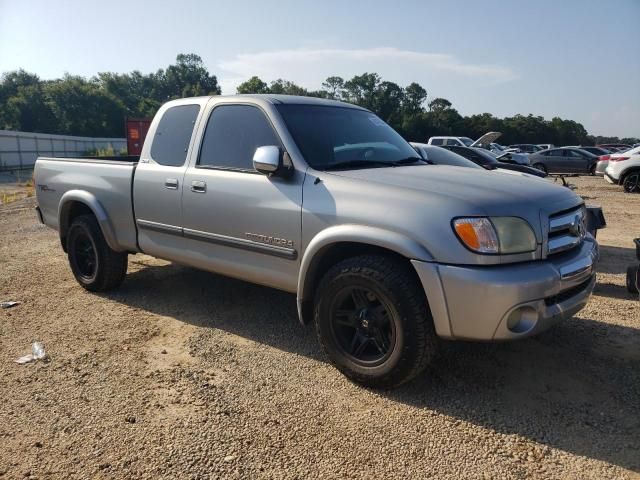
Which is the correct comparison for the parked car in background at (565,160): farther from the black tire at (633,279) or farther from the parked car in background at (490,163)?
the black tire at (633,279)

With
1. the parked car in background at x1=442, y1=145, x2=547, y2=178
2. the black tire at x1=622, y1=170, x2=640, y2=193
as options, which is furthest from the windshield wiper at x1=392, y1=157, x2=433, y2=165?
the black tire at x1=622, y1=170, x2=640, y2=193

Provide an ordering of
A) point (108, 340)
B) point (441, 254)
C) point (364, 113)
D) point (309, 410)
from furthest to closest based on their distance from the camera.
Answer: point (364, 113)
point (108, 340)
point (309, 410)
point (441, 254)

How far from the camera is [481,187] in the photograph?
125 inches

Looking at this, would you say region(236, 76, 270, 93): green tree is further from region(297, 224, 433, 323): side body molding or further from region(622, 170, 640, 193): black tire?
region(297, 224, 433, 323): side body molding

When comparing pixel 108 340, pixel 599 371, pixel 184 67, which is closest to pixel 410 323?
pixel 599 371

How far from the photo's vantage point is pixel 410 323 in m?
2.96

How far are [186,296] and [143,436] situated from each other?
250cm

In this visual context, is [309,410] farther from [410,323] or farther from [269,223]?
[269,223]

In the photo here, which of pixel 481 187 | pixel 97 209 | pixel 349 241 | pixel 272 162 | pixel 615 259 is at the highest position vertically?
pixel 272 162

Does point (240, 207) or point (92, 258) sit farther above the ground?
point (240, 207)

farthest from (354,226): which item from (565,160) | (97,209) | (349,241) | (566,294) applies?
(565,160)

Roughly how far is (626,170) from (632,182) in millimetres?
522

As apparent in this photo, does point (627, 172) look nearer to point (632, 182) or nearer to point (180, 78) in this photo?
point (632, 182)

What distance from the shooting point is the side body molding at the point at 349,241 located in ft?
9.57
